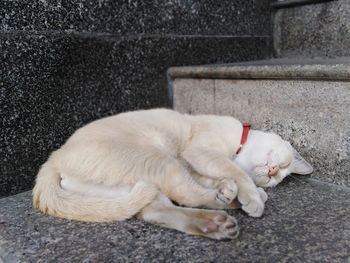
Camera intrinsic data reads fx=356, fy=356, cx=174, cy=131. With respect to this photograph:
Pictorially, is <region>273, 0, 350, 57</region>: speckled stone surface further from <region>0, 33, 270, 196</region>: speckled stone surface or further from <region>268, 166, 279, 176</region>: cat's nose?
<region>268, 166, 279, 176</region>: cat's nose

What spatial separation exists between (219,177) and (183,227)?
0.41m

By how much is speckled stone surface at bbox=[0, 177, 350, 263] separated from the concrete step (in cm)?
26

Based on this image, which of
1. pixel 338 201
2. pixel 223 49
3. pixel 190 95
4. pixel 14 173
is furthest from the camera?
pixel 223 49

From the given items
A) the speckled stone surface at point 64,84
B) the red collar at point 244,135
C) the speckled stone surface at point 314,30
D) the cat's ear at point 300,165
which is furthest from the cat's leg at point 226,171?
the speckled stone surface at point 314,30

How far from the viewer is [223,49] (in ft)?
9.39

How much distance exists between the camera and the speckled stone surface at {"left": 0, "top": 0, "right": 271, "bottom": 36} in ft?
6.56

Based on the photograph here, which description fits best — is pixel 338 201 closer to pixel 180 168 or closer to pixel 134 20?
pixel 180 168

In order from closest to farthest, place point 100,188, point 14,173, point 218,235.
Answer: point 218,235 → point 100,188 → point 14,173

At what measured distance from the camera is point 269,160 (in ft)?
6.31

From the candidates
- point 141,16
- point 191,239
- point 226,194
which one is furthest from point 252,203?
point 141,16

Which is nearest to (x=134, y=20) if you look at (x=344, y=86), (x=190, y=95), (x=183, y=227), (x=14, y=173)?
(x=190, y=95)

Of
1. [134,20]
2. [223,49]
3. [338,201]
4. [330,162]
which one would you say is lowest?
[338,201]

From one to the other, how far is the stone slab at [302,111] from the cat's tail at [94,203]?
93 centimetres

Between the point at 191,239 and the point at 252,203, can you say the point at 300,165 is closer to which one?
the point at 252,203
